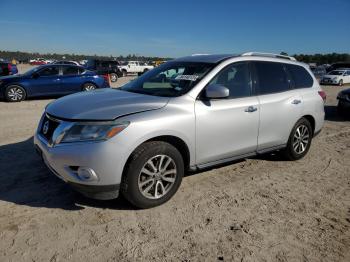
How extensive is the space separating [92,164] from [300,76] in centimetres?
404

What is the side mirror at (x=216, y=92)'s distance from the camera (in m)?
4.15

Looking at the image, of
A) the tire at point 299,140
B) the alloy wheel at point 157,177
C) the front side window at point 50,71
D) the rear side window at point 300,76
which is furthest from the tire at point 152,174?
the front side window at point 50,71

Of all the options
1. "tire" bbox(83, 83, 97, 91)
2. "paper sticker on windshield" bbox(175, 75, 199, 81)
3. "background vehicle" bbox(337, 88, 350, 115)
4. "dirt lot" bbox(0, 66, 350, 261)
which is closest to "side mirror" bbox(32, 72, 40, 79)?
"tire" bbox(83, 83, 97, 91)

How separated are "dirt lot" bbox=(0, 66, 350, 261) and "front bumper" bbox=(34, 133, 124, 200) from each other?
0.37 metres

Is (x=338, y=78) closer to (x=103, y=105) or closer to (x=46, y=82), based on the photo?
(x=46, y=82)

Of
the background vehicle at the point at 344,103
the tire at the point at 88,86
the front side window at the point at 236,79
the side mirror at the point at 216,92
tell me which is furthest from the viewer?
the tire at the point at 88,86

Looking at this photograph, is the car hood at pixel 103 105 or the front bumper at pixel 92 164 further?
the car hood at pixel 103 105

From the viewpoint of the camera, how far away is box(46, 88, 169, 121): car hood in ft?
12.0

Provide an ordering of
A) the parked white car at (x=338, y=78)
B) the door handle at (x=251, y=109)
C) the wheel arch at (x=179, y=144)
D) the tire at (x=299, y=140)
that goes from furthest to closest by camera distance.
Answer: the parked white car at (x=338, y=78) < the tire at (x=299, y=140) < the door handle at (x=251, y=109) < the wheel arch at (x=179, y=144)

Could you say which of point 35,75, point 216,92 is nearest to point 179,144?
point 216,92

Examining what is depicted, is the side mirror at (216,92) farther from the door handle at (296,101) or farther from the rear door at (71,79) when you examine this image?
the rear door at (71,79)

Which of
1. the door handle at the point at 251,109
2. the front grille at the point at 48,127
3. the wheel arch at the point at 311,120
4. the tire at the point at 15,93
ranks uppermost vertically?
the door handle at the point at 251,109

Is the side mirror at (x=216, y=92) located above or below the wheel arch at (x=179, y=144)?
above

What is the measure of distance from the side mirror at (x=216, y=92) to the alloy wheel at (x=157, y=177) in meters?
0.93
